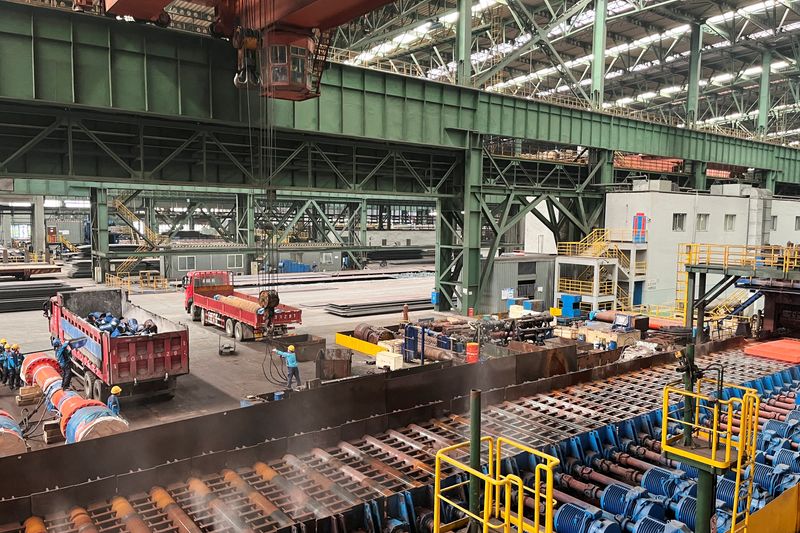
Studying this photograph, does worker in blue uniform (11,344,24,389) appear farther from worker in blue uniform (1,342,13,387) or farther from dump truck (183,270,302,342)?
dump truck (183,270,302,342)

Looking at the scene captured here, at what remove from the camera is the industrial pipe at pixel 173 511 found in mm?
5988

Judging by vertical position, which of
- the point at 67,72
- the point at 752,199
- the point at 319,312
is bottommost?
the point at 319,312

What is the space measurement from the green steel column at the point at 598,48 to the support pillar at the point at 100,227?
28015 millimetres

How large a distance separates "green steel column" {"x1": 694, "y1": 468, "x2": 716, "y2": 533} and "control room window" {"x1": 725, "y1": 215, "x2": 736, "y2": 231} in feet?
95.9

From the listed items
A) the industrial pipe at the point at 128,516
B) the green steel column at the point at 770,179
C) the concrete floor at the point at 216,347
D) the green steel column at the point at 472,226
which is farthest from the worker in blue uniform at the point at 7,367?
the green steel column at the point at 770,179

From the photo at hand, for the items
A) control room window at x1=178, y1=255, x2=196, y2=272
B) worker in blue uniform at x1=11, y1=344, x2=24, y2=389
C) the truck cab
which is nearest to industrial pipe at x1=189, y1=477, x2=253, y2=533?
worker in blue uniform at x1=11, y1=344, x2=24, y2=389

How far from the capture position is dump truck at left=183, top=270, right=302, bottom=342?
18609 mm

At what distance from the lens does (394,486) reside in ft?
23.8

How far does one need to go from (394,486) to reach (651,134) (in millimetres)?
27386

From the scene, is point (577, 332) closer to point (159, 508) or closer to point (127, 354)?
point (127, 354)

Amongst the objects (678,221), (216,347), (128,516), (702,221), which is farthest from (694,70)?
(128,516)

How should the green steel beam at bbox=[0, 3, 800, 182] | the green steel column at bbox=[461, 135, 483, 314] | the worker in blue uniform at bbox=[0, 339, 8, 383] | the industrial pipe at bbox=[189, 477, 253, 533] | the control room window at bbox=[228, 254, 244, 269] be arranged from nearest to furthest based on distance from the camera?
1. the industrial pipe at bbox=[189, 477, 253, 533]
2. the worker in blue uniform at bbox=[0, 339, 8, 383]
3. the green steel beam at bbox=[0, 3, 800, 182]
4. the green steel column at bbox=[461, 135, 483, 314]
5. the control room window at bbox=[228, 254, 244, 269]

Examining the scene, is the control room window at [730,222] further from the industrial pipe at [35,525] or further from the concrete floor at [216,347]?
the industrial pipe at [35,525]

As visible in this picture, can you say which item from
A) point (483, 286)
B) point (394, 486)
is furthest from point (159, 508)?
point (483, 286)
